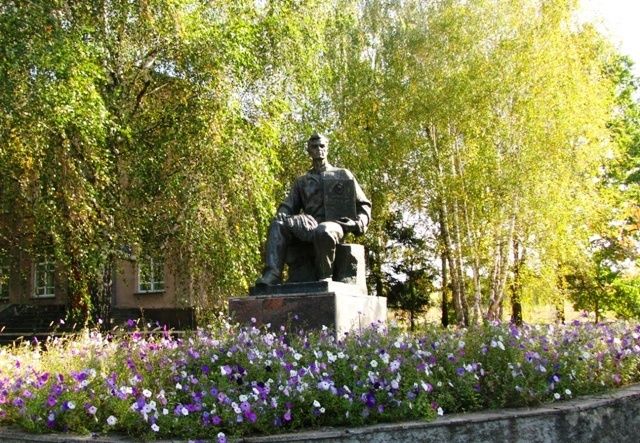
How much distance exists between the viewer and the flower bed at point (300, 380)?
15.0 feet

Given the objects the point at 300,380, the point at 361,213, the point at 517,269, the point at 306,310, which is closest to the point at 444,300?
the point at 517,269

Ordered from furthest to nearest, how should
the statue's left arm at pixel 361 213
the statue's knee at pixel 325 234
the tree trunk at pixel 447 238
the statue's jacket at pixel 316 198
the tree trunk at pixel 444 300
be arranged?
the tree trunk at pixel 444 300 → the tree trunk at pixel 447 238 → the statue's jacket at pixel 316 198 → the statue's left arm at pixel 361 213 → the statue's knee at pixel 325 234

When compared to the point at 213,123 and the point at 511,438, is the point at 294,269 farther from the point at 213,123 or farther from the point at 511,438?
the point at 213,123

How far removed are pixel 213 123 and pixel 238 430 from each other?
10134 mm

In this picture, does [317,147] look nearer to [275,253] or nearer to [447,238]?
[275,253]

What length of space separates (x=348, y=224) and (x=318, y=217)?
1.58 ft

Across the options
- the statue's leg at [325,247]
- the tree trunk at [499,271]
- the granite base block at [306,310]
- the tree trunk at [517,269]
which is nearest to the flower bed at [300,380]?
the granite base block at [306,310]

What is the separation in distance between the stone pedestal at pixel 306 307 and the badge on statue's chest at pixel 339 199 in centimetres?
92

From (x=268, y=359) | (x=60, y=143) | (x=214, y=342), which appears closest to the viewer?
(x=268, y=359)

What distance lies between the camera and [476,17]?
21109 mm

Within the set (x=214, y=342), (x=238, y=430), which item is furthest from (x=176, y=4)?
(x=238, y=430)

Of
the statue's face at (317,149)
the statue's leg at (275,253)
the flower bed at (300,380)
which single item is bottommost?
the flower bed at (300,380)

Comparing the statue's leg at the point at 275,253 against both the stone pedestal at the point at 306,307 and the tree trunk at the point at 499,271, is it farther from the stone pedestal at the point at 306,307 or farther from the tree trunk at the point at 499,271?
the tree trunk at the point at 499,271

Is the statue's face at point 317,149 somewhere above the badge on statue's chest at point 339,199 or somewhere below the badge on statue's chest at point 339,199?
above
